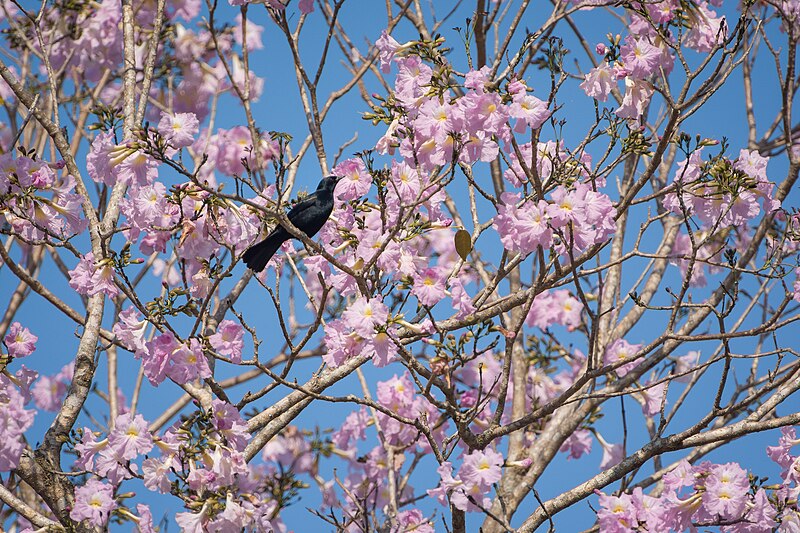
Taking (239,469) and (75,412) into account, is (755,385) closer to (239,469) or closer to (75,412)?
(239,469)

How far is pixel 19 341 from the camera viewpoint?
3.78 metres

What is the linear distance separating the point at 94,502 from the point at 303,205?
151cm

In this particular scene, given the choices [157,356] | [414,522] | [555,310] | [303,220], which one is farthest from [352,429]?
[157,356]

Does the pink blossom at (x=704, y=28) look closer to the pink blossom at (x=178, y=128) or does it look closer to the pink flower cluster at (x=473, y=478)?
the pink flower cluster at (x=473, y=478)

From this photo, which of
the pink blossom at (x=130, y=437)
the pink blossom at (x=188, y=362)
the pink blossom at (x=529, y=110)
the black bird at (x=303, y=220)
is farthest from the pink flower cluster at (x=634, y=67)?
the pink blossom at (x=130, y=437)

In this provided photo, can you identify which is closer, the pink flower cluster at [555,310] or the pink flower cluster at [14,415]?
the pink flower cluster at [14,415]

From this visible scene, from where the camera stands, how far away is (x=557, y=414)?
495 centimetres

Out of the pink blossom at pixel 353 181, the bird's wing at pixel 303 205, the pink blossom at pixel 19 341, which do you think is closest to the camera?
the pink blossom at pixel 353 181

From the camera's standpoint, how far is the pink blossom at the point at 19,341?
12.3 feet

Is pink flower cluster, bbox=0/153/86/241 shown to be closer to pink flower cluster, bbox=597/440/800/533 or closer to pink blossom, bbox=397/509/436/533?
pink blossom, bbox=397/509/436/533

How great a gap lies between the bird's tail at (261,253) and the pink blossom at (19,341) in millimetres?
997

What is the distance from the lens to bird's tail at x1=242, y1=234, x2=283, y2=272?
12.0 feet

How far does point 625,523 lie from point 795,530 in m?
0.66

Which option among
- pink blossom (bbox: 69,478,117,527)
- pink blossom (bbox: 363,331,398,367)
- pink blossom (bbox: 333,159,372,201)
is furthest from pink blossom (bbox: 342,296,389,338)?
pink blossom (bbox: 69,478,117,527)
